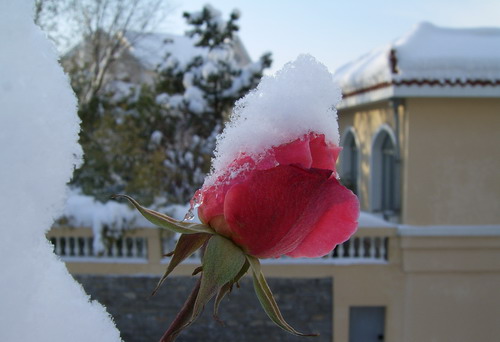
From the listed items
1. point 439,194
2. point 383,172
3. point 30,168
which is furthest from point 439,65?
point 30,168

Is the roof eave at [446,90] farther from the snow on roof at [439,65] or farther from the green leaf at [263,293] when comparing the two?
the green leaf at [263,293]

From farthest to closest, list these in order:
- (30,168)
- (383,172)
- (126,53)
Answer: (126,53), (383,172), (30,168)

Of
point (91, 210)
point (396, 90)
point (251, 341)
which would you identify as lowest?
point (251, 341)

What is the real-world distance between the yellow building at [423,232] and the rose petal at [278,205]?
332cm

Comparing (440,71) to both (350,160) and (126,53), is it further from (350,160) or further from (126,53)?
(126,53)

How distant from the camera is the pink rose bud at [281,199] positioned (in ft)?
0.82

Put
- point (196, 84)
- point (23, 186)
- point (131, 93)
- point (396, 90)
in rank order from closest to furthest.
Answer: point (23, 186)
point (396, 90)
point (196, 84)
point (131, 93)

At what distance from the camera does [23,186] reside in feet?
0.66

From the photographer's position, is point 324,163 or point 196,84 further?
point 196,84

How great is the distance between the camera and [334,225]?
283 millimetres

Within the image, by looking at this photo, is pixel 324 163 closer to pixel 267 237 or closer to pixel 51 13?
pixel 267 237

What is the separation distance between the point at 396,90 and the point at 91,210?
8.50ft

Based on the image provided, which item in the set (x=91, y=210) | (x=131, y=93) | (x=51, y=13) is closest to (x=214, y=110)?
(x=131, y=93)

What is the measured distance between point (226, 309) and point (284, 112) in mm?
3551
